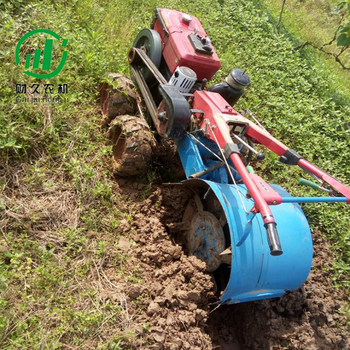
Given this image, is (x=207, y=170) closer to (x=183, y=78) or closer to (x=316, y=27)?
(x=183, y=78)

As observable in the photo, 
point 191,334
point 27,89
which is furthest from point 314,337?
point 27,89

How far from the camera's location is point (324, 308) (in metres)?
3.43

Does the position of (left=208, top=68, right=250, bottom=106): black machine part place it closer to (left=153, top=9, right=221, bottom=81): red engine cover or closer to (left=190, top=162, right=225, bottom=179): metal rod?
(left=153, top=9, right=221, bottom=81): red engine cover

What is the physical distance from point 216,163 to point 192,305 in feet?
4.25

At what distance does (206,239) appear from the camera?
10.2ft

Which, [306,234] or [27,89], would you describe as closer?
[306,234]

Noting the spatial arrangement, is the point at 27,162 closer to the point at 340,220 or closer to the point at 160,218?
the point at 160,218

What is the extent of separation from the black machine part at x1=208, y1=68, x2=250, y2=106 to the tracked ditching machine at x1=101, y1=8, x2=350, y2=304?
11 millimetres

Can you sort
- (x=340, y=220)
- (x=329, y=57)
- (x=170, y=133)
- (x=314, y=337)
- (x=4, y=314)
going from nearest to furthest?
(x=4, y=314) → (x=314, y=337) → (x=170, y=133) → (x=340, y=220) → (x=329, y=57)

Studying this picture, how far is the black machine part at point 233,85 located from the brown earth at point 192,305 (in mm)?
1171

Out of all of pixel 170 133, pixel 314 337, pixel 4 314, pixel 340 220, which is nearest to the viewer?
pixel 4 314

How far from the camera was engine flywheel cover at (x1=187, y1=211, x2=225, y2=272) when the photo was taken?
2.98m

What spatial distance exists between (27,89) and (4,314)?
2363 millimetres

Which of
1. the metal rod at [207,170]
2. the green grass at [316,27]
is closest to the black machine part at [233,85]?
the metal rod at [207,170]
